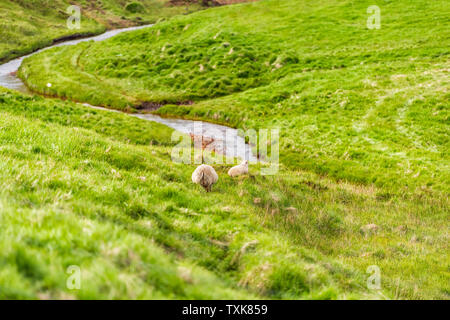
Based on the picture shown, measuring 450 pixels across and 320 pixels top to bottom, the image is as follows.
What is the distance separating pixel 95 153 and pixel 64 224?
22.8ft

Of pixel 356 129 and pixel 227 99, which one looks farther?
pixel 227 99

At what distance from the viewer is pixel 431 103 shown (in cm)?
2816

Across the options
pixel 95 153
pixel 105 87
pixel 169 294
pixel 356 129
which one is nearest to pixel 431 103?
pixel 356 129

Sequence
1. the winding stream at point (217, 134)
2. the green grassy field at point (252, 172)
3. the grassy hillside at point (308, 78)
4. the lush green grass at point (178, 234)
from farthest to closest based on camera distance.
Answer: the winding stream at point (217, 134), the grassy hillside at point (308, 78), the green grassy field at point (252, 172), the lush green grass at point (178, 234)

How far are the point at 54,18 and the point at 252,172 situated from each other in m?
96.5

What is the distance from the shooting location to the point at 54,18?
8906cm

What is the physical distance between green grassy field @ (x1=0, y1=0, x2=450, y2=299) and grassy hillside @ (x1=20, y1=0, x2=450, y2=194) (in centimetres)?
23

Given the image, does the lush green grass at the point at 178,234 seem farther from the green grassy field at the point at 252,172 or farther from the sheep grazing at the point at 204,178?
the sheep grazing at the point at 204,178

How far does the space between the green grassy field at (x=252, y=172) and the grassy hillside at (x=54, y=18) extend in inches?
726

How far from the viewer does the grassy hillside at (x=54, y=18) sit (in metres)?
68.3

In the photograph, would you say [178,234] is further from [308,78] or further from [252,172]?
[308,78]

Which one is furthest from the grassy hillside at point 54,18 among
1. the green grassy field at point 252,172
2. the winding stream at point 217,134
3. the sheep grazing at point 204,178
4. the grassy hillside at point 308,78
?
the sheep grazing at point 204,178
